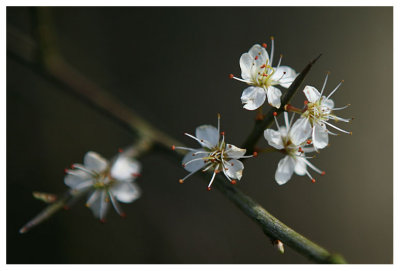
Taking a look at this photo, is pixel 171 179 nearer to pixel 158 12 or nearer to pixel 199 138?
pixel 158 12

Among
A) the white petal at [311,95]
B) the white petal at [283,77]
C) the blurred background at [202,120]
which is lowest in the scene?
the blurred background at [202,120]

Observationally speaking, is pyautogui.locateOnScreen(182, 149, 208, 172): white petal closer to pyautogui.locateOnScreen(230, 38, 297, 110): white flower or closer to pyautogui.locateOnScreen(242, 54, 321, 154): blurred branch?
pyautogui.locateOnScreen(242, 54, 321, 154): blurred branch

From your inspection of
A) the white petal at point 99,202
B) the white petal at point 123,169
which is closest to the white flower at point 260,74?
the white petal at point 123,169

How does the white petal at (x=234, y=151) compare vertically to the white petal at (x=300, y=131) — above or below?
below

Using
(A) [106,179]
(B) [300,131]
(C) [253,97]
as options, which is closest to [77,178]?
(A) [106,179]

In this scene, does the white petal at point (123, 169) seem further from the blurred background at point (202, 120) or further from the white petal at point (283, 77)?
the blurred background at point (202, 120)

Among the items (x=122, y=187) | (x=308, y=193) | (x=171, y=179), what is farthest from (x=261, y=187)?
(x=122, y=187)
